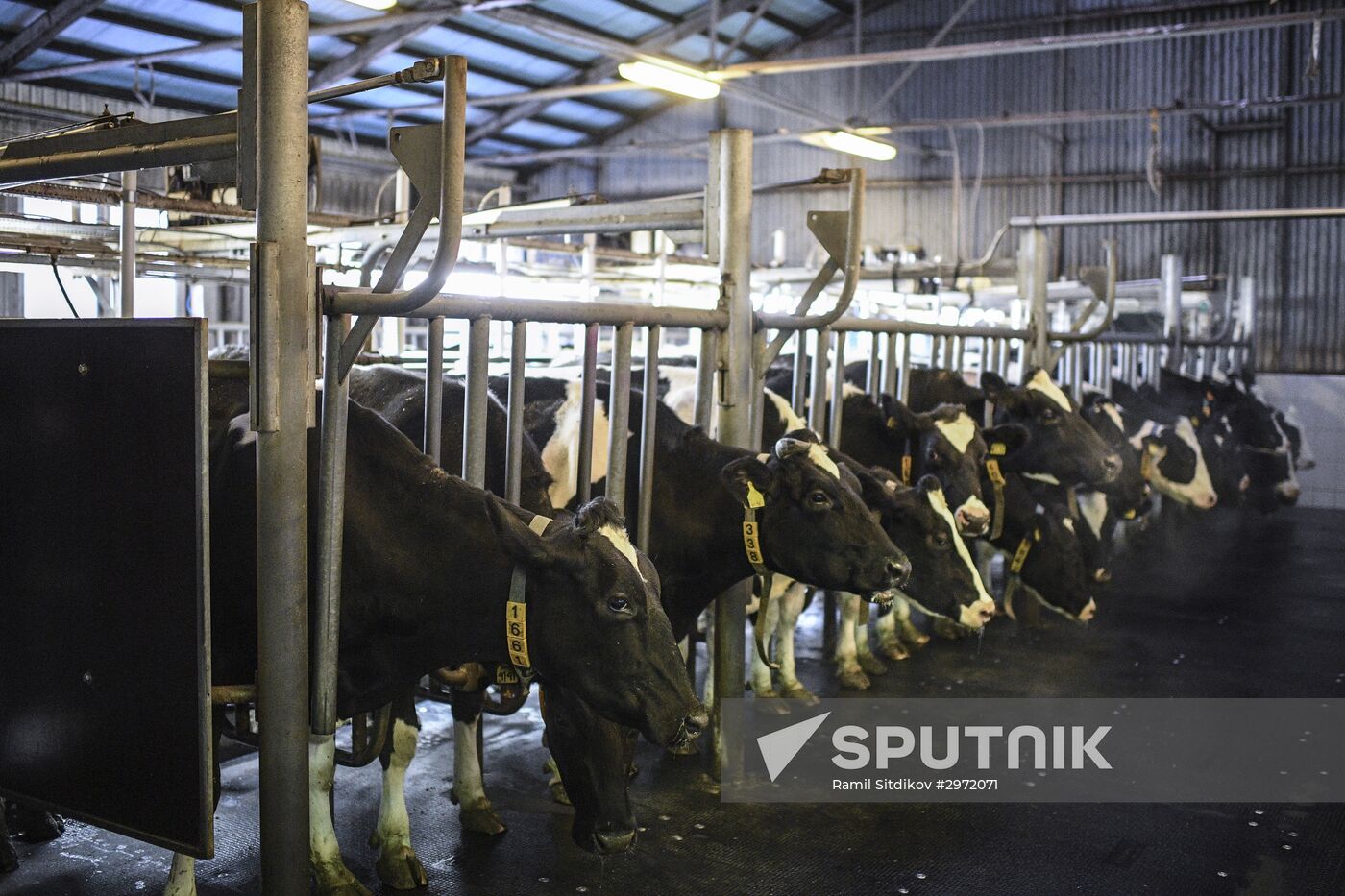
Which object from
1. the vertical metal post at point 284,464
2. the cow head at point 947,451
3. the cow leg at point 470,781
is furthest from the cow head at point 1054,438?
the vertical metal post at point 284,464

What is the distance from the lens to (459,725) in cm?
430

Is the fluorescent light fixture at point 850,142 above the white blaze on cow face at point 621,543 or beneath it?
above

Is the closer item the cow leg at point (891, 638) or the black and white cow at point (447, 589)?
the black and white cow at point (447, 589)

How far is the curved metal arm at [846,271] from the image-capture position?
472 centimetres

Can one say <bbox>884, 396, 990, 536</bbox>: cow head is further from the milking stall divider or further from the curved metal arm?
the milking stall divider

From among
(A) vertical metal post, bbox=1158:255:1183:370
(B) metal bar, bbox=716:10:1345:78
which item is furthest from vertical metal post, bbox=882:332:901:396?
(B) metal bar, bbox=716:10:1345:78

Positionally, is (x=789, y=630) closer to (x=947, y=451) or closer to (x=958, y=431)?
(x=947, y=451)

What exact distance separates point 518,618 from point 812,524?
1.61 metres

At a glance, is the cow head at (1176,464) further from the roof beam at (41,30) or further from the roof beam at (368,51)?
the roof beam at (41,30)

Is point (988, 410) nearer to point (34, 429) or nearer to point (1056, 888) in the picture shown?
point (1056, 888)

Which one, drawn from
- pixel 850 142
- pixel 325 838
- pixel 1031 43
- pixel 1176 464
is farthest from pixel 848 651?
pixel 850 142

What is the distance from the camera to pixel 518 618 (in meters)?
3.02

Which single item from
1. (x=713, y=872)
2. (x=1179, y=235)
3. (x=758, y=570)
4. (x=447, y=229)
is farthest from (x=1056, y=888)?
(x=1179, y=235)

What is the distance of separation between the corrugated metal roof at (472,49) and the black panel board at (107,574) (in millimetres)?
8957
